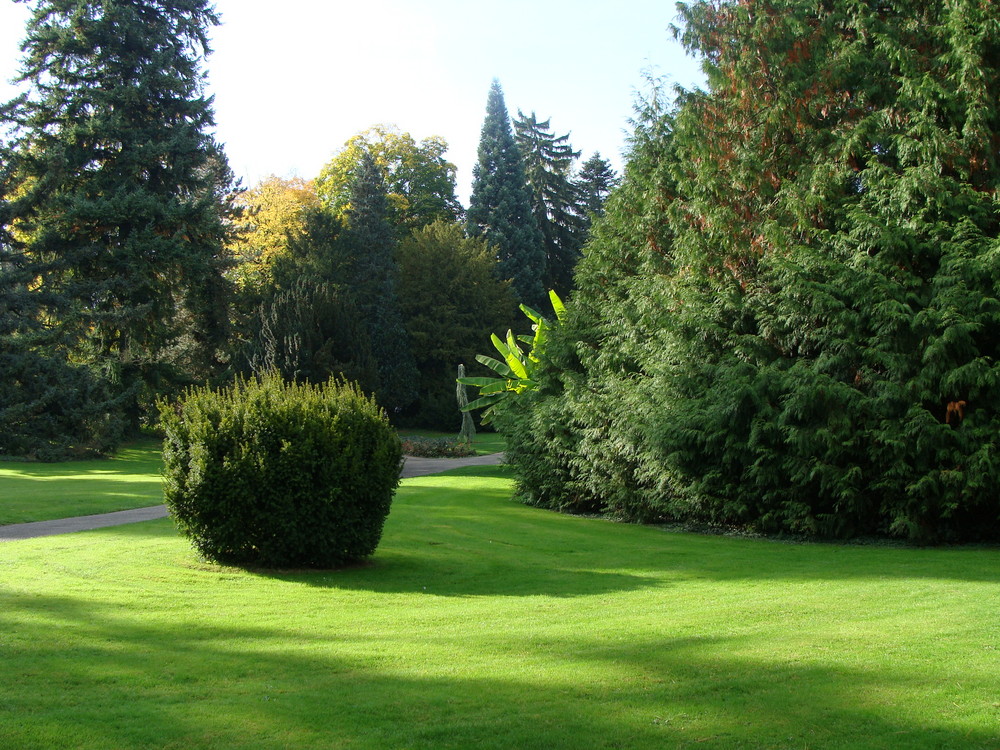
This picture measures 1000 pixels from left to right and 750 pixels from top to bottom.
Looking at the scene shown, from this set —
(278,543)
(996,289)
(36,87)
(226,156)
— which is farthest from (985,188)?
(226,156)

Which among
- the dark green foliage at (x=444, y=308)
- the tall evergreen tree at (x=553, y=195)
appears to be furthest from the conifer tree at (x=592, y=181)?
the dark green foliage at (x=444, y=308)

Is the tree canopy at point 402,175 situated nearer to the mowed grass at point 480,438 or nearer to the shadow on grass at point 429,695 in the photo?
the mowed grass at point 480,438

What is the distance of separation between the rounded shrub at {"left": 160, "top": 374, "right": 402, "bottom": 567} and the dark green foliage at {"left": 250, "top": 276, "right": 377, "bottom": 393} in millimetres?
21860

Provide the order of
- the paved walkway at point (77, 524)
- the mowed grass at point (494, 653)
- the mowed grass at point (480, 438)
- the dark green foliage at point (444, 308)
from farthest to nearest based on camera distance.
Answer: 1. the dark green foliage at point (444, 308)
2. the mowed grass at point (480, 438)
3. the paved walkway at point (77, 524)
4. the mowed grass at point (494, 653)

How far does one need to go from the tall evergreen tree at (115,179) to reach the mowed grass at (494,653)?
85.4 feet

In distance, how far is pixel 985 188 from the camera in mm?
13930

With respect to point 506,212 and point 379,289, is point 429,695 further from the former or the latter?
point 506,212

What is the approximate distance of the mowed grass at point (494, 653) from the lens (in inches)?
182

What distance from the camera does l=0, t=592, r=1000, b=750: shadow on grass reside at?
14.8ft

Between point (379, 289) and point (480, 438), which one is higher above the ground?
point (379, 289)

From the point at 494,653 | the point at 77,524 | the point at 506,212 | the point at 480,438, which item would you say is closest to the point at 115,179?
the point at 480,438

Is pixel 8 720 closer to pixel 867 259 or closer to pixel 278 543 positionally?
pixel 278 543

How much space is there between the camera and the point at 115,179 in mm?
36125

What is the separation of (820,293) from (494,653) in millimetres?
9879
